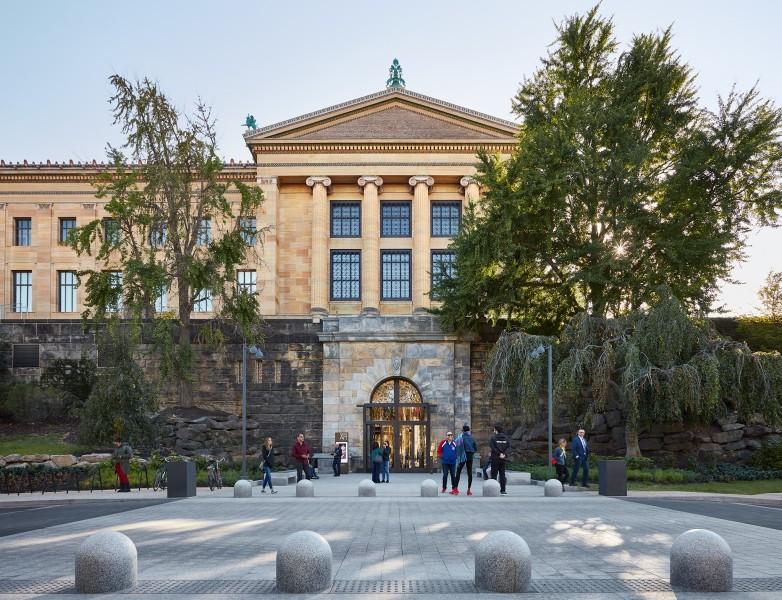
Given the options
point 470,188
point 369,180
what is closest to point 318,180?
point 369,180

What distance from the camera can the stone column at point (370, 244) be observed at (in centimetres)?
5247

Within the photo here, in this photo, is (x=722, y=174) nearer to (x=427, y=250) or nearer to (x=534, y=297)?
(x=534, y=297)

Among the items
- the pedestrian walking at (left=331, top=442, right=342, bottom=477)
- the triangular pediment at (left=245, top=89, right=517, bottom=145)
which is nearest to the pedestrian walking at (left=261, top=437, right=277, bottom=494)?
the pedestrian walking at (left=331, top=442, right=342, bottom=477)

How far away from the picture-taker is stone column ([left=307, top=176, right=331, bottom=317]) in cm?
5275

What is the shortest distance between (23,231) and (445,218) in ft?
92.1

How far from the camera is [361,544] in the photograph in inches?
502

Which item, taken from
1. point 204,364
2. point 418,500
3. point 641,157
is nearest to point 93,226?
point 204,364

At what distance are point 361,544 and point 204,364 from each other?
93.7 feet

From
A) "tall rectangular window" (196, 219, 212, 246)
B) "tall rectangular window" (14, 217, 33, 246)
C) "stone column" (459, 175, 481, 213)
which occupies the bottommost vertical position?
"tall rectangular window" (196, 219, 212, 246)

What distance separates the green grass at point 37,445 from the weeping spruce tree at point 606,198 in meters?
16.5

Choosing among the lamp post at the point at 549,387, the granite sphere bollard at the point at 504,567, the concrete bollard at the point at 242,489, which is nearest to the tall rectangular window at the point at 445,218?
the lamp post at the point at 549,387

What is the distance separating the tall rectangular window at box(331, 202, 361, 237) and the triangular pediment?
412 cm

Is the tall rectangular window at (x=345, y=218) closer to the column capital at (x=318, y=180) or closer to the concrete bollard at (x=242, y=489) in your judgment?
the column capital at (x=318, y=180)

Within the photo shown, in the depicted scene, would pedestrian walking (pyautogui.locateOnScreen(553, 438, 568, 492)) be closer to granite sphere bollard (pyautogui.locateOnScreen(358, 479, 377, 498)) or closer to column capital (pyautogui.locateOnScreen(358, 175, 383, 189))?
granite sphere bollard (pyautogui.locateOnScreen(358, 479, 377, 498))
